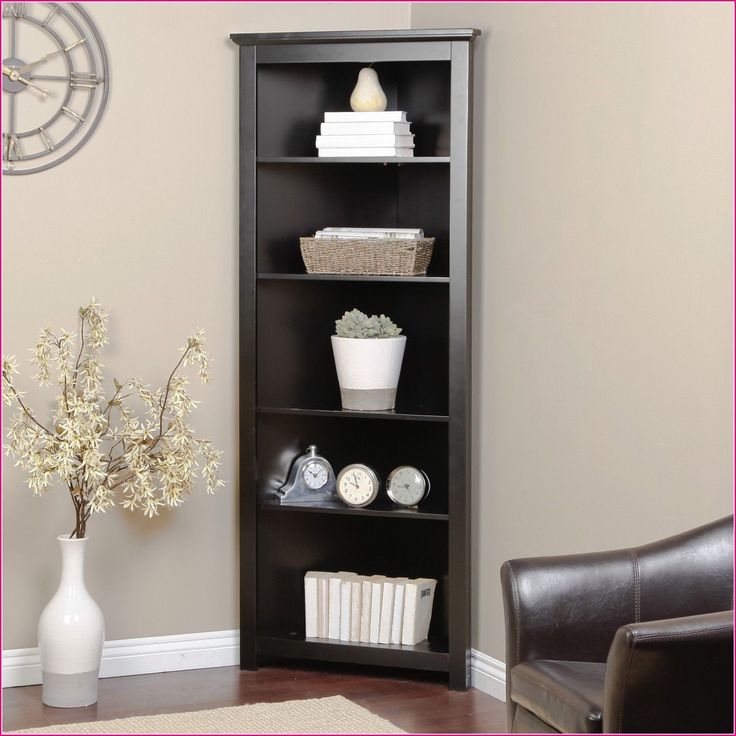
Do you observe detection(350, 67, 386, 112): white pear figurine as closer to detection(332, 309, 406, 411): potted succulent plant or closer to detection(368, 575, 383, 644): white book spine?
detection(332, 309, 406, 411): potted succulent plant

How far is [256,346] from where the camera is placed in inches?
143

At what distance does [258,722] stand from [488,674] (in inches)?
29.1

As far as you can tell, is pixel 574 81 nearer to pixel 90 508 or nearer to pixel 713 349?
pixel 713 349

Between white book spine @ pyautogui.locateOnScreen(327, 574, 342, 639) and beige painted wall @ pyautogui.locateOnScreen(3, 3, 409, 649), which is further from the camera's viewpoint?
white book spine @ pyautogui.locateOnScreen(327, 574, 342, 639)

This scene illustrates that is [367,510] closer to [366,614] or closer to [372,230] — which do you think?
[366,614]

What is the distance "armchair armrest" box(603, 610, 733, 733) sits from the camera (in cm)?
212

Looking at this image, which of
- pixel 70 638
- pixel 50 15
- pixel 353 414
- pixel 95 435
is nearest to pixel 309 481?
pixel 353 414

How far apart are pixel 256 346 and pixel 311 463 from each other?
0.43 m

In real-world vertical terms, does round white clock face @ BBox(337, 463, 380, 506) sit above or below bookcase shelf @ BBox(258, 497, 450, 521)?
above

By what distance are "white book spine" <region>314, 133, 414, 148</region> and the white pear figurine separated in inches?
4.0

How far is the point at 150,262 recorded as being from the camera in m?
3.66

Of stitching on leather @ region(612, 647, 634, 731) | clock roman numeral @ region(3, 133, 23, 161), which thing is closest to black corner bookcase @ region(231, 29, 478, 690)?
clock roman numeral @ region(3, 133, 23, 161)

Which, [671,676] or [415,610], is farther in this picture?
[415,610]

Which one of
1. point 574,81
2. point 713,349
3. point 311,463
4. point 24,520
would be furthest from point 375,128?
point 24,520
